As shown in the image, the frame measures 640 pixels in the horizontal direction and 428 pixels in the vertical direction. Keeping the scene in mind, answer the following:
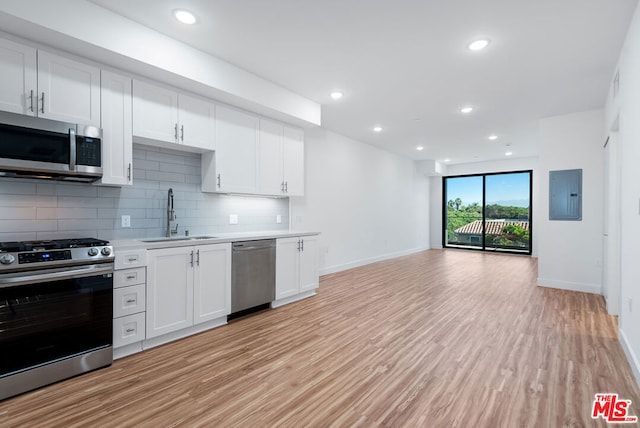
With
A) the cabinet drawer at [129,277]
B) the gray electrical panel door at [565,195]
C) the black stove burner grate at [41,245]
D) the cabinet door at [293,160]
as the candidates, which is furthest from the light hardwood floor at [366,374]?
the cabinet door at [293,160]

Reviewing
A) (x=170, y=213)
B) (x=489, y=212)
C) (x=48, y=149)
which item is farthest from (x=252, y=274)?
(x=489, y=212)

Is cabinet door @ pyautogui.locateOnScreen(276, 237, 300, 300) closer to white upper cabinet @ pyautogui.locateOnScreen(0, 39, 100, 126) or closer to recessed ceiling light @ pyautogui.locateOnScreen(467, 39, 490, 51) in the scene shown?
white upper cabinet @ pyautogui.locateOnScreen(0, 39, 100, 126)

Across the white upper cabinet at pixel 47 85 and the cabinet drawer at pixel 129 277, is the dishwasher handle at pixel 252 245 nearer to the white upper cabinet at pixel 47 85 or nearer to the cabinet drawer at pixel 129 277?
the cabinet drawer at pixel 129 277

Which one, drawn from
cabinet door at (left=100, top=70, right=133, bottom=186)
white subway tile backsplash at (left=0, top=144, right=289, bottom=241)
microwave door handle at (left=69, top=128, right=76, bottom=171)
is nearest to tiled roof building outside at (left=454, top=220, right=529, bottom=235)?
white subway tile backsplash at (left=0, top=144, right=289, bottom=241)

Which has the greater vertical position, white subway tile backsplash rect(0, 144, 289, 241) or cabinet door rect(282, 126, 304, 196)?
cabinet door rect(282, 126, 304, 196)

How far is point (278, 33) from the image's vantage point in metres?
2.79

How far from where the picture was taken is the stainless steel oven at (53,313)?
2.06 m

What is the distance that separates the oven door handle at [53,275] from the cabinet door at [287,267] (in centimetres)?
191

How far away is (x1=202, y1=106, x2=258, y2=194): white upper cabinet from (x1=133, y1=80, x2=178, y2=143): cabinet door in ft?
1.71

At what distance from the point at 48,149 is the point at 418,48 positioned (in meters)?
3.28

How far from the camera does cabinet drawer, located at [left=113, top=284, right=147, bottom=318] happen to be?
258 cm

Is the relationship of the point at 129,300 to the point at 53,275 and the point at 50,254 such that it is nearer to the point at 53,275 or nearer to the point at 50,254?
the point at 53,275

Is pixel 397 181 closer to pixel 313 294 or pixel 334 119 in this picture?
pixel 334 119

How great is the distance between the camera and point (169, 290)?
2906mm
